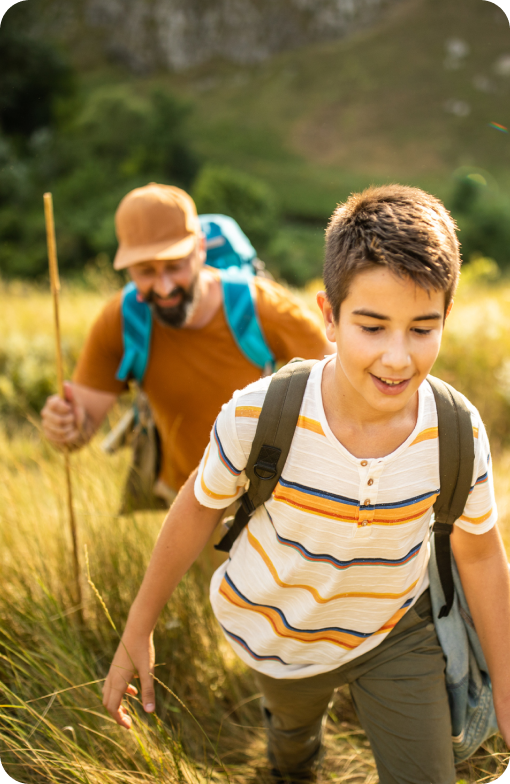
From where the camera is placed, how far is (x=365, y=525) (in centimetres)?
126

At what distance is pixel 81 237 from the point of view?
22750 millimetres

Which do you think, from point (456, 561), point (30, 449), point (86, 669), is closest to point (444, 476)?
point (456, 561)

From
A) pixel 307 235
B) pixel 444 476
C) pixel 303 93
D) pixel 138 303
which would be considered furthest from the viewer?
pixel 303 93

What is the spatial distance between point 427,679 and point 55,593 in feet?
4.51

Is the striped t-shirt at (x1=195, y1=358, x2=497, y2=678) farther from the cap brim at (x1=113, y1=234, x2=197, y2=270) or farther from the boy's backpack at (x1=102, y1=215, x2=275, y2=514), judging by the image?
the cap brim at (x1=113, y1=234, x2=197, y2=270)

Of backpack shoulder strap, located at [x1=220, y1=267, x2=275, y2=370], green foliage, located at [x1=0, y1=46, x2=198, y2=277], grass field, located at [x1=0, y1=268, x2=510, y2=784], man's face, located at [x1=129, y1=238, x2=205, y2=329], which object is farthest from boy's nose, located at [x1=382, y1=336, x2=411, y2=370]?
green foliage, located at [x1=0, y1=46, x2=198, y2=277]

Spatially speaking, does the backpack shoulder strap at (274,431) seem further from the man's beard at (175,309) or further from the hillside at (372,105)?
the hillside at (372,105)

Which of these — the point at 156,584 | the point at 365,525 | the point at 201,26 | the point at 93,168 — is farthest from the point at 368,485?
the point at 201,26

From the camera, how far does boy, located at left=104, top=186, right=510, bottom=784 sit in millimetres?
1098

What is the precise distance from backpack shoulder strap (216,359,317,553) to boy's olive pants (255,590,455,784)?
1.94 ft

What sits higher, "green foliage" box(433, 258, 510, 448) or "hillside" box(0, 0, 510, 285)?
"hillside" box(0, 0, 510, 285)

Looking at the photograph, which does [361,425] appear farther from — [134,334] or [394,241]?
[134,334]

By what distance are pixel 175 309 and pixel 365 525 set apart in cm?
143

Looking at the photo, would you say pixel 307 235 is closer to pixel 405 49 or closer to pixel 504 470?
pixel 504 470
